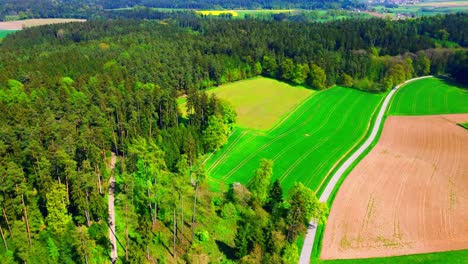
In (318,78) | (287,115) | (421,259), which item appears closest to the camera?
(421,259)

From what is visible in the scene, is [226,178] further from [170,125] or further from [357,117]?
[357,117]

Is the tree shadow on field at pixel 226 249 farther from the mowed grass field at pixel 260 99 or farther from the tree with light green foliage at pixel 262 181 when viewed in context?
the mowed grass field at pixel 260 99

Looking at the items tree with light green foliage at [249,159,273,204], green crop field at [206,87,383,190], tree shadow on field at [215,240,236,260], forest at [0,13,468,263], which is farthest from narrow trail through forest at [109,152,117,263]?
tree with light green foliage at [249,159,273,204]

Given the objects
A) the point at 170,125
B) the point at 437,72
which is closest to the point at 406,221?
the point at 170,125

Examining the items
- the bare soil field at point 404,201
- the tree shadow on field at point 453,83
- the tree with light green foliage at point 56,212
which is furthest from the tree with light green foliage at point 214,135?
the tree shadow on field at point 453,83

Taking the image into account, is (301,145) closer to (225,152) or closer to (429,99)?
(225,152)

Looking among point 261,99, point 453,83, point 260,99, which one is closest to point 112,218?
point 260,99
